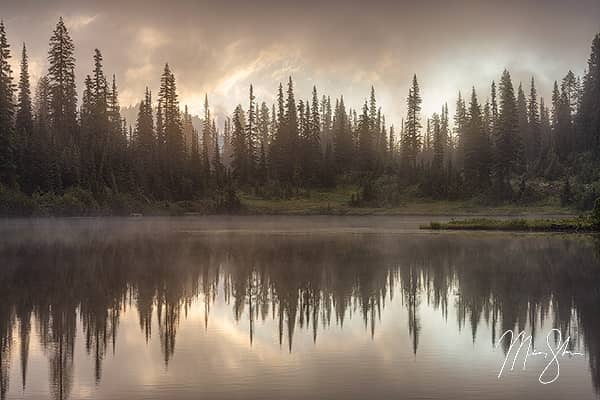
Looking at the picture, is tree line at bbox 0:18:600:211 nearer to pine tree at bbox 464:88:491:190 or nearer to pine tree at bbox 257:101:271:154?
pine tree at bbox 464:88:491:190

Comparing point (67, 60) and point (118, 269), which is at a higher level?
point (67, 60)

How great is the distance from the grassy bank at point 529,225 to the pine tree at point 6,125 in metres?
58.8

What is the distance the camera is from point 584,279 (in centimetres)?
2747

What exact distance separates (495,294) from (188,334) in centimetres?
1232

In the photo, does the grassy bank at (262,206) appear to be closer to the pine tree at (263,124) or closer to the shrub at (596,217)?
the shrub at (596,217)

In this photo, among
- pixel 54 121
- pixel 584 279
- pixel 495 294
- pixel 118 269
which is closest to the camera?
pixel 495 294

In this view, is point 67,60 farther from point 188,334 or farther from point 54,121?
point 188,334

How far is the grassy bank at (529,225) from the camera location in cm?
5841

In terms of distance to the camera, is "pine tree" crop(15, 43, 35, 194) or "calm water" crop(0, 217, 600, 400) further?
"pine tree" crop(15, 43, 35, 194)

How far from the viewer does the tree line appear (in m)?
96.7

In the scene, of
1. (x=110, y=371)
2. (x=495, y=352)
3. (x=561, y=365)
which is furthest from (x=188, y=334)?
(x=561, y=365)
